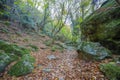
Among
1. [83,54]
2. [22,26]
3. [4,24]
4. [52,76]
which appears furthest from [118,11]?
[22,26]

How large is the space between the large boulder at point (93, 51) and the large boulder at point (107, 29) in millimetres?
540

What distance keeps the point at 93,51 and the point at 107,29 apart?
5.30ft

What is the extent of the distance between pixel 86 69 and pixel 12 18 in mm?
15533

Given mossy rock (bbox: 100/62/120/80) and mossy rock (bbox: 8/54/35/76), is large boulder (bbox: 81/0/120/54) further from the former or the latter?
mossy rock (bbox: 8/54/35/76)

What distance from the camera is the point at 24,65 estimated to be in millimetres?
5684

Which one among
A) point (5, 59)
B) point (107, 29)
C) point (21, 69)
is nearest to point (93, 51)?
point (107, 29)

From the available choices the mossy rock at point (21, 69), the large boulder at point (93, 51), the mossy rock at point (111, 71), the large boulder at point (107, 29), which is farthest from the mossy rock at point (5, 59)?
the large boulder at point (107, 29)

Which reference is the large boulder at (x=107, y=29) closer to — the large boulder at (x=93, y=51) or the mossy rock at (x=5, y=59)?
the large boulder at (x=93, y=51)

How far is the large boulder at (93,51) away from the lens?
18.4ft

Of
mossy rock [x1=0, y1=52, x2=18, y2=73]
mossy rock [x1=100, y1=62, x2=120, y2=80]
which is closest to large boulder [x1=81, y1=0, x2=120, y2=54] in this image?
mossy rock [x1=100, y1=62, x2=120, y2=80]

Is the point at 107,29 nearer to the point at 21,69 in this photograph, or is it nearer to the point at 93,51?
the point at 93,51

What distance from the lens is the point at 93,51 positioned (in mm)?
5887

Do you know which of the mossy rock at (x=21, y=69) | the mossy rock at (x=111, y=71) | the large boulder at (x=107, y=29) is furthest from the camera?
the large boulder at (x=107, y=29)

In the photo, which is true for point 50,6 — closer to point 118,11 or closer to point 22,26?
point 22,26
